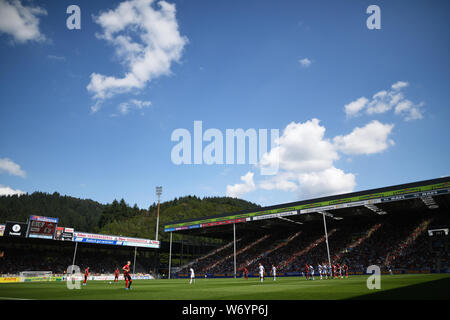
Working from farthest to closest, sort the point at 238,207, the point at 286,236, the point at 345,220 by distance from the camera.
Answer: the point at 238,207 < the point at 286,236 < the point at 345,220

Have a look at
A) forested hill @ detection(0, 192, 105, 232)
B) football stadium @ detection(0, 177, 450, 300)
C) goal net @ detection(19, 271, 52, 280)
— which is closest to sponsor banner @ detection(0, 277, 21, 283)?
football stadium @ detection(0, 177, 450, 300)

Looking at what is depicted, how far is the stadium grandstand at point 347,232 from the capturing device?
33312 millimetres

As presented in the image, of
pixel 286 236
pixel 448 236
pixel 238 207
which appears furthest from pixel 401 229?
pixel 238 207

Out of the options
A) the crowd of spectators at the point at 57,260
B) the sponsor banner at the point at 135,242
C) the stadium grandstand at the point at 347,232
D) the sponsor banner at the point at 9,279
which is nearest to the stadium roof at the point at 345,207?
the stadium grandstand at the point at 347,232

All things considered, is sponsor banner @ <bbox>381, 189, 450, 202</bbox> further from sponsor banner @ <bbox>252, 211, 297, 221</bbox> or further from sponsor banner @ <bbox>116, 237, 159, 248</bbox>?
sponsor banner @ <bbox>116, 237, 159, 248</bbox>

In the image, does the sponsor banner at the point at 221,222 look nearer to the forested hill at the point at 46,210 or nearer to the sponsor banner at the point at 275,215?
the sponsor banner at the point at 275,215

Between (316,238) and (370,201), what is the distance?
15613 mm

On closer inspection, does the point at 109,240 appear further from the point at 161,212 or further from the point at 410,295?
the point at 161,212

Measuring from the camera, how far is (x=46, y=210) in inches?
4368

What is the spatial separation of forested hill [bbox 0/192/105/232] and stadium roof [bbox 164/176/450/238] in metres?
69.5

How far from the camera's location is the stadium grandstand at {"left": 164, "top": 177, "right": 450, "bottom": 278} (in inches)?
1312

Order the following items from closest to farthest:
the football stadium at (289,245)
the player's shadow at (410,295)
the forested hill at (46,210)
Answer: the player's shadow at (410,295) < the football stadium at (289,245) < the forested hill at (46,210)

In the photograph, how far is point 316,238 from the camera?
47.9 meters
